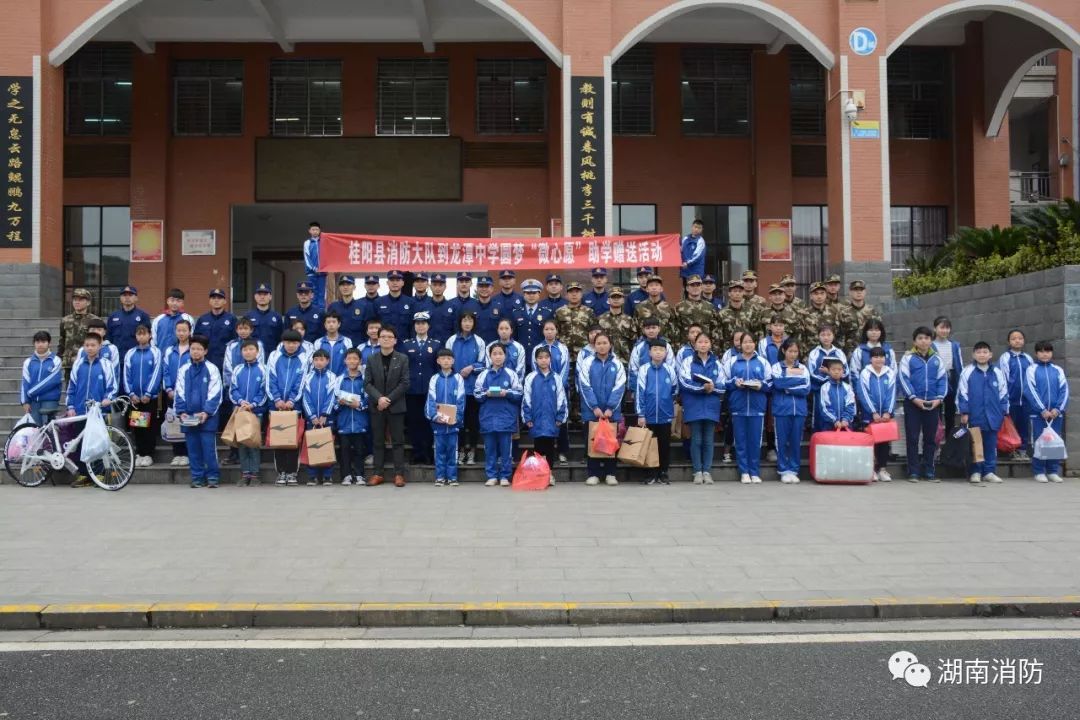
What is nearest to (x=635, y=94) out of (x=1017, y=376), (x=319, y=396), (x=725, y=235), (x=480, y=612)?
(x=725, y=235)

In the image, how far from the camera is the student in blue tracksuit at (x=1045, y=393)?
36.6 ft

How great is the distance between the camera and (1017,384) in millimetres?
11414

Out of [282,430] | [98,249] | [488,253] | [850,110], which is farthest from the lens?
[98,249]

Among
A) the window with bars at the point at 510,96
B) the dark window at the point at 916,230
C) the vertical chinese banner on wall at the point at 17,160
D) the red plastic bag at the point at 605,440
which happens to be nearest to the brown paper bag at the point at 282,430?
the red plastic bag at the point at 605,440

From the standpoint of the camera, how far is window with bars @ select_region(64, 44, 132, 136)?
21.3 meters

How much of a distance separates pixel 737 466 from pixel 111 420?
Answer: 26.4 feet

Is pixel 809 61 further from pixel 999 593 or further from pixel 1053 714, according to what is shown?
pixel 1053 714

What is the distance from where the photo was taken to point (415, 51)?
21578 mm

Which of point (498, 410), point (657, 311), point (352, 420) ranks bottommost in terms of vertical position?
point (352, 420)

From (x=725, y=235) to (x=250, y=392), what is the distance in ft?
46.3

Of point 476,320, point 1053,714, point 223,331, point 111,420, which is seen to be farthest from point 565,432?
point 1053,714

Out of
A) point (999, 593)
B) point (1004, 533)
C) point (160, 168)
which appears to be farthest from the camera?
point (160, 168)

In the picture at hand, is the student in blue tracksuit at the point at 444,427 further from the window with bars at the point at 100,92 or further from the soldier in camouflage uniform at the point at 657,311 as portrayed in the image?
the window with bars at the point at 100,92

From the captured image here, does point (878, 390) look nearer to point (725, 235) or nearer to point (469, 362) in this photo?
point (469, 362)
